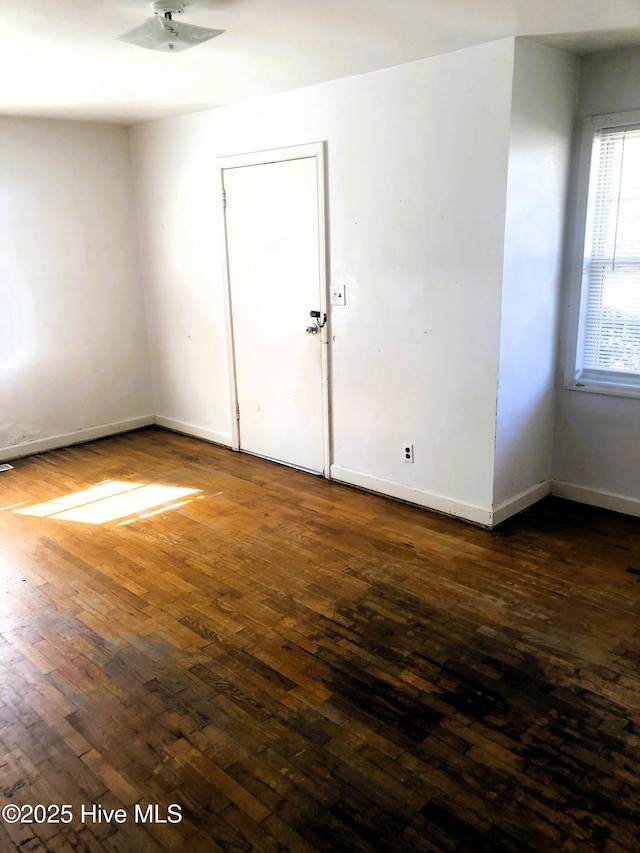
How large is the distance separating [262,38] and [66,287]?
2.85m

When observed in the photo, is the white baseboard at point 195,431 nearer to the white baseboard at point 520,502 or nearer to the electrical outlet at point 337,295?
the electrical outlet at point 337,295

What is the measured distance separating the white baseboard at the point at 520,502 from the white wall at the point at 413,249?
71 mm

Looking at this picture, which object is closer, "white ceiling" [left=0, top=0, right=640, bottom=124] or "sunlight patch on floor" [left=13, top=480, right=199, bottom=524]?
"white ceiling" [left=0, top=0, right=640, bottom=124]

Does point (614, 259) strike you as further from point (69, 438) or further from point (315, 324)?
point (69, 438)

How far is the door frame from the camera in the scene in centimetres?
393

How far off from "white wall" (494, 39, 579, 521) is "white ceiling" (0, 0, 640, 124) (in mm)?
212

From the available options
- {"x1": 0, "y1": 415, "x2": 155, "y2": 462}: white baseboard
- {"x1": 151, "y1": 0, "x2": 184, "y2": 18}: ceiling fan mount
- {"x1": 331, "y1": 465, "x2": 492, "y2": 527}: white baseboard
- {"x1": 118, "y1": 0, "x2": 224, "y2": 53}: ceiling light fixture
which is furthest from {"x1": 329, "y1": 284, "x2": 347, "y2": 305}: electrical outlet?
{"x1": 0, "y1": 415, "x2": 155, "y2": 462}: white baseboard

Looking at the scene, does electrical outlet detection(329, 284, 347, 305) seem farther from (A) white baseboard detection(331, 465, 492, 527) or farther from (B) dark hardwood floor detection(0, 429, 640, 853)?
(B) dark hardwood floor detection(0, 429, 640, 853)

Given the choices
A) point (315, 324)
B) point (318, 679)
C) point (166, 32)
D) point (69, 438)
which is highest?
point (166, 32)

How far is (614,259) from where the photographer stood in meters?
3.53

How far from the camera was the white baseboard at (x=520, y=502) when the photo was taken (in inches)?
141

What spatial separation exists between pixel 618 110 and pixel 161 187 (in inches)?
127

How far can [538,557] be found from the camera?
327 centimetres

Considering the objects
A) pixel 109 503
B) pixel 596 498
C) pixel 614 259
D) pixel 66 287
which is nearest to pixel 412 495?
pixel 596 498
